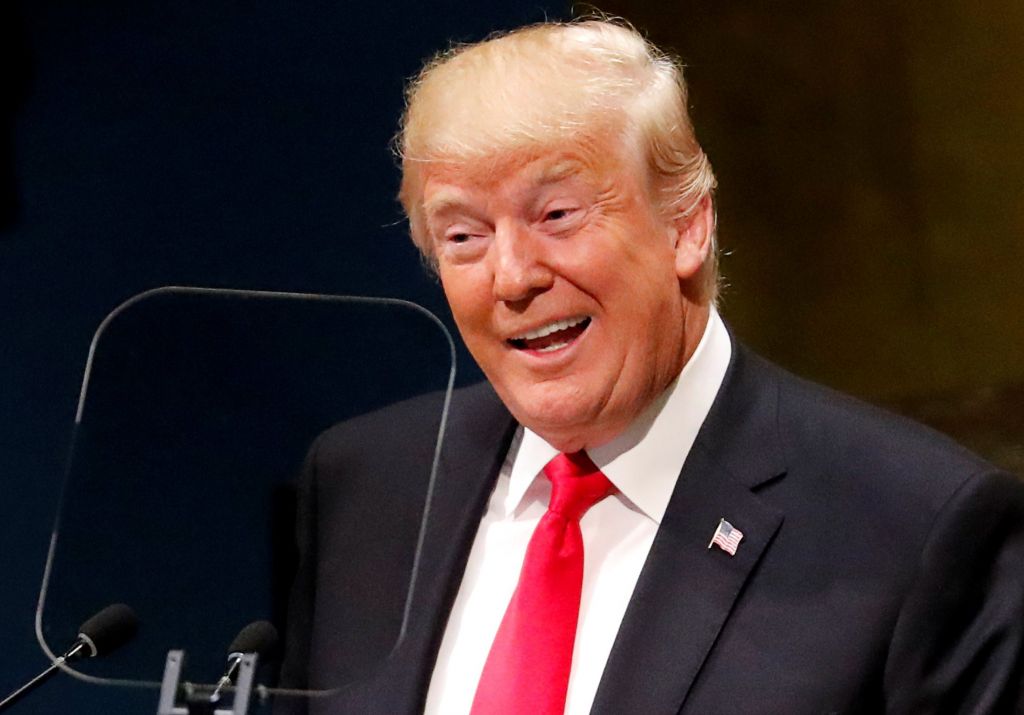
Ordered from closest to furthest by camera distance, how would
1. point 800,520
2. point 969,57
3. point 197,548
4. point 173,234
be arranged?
point 197,548 < point 800,520 < point 969,57 < point 173,234

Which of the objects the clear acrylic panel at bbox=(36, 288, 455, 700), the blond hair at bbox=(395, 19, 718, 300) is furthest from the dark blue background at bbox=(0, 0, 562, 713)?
the clear acrylic panel at bbox=(36, 288, 455, 700)

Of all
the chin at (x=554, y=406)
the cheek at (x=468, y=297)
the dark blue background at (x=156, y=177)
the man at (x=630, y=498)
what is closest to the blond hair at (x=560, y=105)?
the man at (x=630, y=498)

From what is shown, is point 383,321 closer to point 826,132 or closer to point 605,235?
point 605,235

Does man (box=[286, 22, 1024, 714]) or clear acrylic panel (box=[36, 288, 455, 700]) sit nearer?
clear acrylic panel (box=[36, 288, 455, 700])

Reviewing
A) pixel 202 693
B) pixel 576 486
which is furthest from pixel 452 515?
pixel 202 693

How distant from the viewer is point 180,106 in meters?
2.27

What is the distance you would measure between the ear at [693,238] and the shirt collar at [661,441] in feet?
0.30

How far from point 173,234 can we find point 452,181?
86 cm

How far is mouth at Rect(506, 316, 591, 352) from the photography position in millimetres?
1571

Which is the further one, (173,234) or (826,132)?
(173,234)

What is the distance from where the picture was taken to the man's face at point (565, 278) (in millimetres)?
1547

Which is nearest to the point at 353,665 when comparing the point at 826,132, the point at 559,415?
the point at 559,415

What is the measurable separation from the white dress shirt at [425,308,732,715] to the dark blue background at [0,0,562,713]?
2.17ft

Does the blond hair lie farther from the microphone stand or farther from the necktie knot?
the microphone stand
